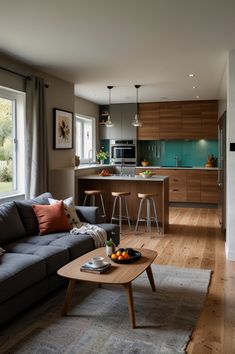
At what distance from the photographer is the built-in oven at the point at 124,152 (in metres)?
9.54

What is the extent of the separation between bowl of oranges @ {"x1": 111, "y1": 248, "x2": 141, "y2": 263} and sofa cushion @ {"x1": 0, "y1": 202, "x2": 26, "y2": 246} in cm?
123

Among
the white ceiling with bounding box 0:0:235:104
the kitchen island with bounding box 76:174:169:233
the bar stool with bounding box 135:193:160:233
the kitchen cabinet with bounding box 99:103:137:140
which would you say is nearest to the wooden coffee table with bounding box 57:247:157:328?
the white ceiling with bounding box 0:0:235:104

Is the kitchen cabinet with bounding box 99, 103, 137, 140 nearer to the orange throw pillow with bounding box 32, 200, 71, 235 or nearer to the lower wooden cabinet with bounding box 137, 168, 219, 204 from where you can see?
the lower wooden cabinet with bounding box 137, 168, 219, 204

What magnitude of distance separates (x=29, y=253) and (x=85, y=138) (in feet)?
19.8

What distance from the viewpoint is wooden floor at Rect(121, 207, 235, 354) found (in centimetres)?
272

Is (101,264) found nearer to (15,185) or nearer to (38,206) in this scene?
(38,206)

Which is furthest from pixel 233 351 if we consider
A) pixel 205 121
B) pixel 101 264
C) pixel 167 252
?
pixel 205 121

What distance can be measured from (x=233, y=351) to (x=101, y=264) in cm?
116

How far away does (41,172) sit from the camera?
18.4 feet

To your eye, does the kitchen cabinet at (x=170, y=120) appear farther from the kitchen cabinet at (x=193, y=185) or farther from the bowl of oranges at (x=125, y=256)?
the bowl of oranges at (x=125, y=256)

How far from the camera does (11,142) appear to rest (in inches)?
213

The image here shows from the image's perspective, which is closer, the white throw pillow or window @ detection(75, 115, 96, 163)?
the white throw pillow

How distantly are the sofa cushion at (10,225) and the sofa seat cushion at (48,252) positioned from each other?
114 mm

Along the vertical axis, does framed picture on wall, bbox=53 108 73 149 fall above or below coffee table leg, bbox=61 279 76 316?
above
